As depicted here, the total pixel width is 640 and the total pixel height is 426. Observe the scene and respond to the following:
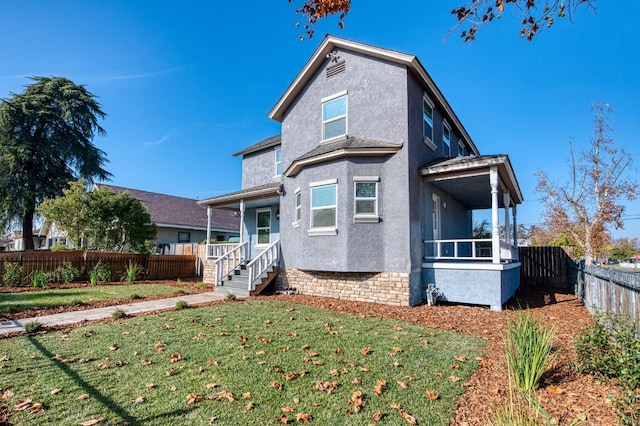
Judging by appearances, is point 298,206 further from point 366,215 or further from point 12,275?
point 12,275

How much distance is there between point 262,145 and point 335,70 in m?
6.20

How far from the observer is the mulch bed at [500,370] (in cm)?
358

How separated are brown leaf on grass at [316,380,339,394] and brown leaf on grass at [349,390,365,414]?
10.9 inches

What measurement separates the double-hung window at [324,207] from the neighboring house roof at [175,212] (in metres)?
17.7

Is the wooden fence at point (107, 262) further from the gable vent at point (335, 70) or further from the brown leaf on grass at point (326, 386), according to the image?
the brown leaf on grass at point (326, 386)

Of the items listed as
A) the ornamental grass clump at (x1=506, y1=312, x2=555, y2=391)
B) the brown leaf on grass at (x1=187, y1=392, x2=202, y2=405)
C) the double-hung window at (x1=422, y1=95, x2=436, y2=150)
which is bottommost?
the brown leaf on grass at (x1=187, y1=392, x2=202, y2=405)

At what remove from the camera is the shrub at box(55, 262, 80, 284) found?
15.1 m

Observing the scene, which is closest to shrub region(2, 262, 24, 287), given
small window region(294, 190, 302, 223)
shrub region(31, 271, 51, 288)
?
shrub region(31, 271, 51, 288)

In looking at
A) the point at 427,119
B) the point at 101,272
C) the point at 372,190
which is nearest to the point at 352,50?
the point at 427,119

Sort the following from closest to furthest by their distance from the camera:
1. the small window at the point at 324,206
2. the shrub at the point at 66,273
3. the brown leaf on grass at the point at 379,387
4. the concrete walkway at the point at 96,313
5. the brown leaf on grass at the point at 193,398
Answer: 1. the brown leaf on grass at the point at 193,398
2. the brown leaf on grass at the point at 379,387
3. the concrete walkway at the point at 96,313
4. the small window at the point at 324,206
5. the shrub at the point at 66,273

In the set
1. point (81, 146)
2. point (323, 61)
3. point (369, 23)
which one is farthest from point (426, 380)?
point (81, 146)

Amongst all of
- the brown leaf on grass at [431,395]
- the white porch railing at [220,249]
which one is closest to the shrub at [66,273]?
the white porch railing at [220,249]

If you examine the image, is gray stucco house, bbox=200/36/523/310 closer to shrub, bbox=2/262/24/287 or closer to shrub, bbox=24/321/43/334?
shrub, bbox=24/321/43/334

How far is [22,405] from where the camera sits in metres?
3.60
